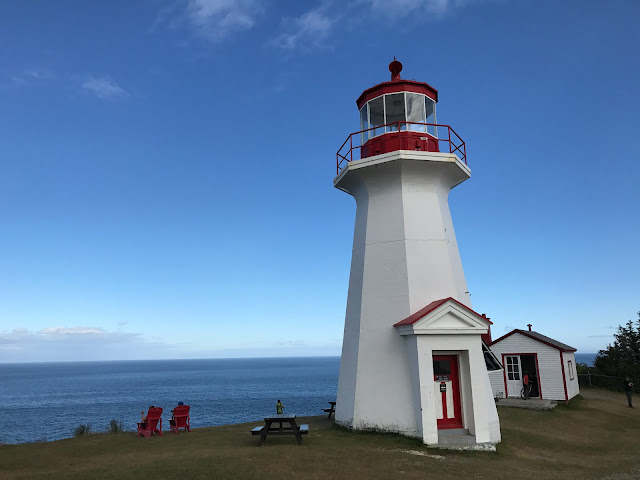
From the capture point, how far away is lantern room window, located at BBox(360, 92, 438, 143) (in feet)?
43.5

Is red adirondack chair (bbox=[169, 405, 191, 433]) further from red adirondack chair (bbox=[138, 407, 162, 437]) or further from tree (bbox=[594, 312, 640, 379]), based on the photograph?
tree (bbox=[594, 312, 640, 379])

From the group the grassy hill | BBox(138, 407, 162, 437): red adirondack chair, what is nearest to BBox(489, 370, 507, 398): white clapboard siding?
the grassy hill

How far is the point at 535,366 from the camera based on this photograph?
20.9 meters

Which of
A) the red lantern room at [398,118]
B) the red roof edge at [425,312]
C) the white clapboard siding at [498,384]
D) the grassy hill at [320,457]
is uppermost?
the red lantern room at [398,118]

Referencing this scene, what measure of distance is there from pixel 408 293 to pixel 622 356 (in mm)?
29739

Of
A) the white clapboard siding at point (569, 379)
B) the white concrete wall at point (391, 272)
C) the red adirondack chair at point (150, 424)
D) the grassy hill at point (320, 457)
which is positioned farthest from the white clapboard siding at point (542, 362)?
the red adirondack chair at point (150, 424)

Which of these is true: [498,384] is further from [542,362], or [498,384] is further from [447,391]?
[447,391]

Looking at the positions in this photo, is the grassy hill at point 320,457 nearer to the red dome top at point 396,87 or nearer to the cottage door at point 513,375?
the cottage door at point 513,375

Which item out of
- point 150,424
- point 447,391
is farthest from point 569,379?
point 150,424

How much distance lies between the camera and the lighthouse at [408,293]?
11.1m

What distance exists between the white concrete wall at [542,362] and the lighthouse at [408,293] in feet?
27.0

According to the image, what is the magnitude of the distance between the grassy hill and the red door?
1198mm

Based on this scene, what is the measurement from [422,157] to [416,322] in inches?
184

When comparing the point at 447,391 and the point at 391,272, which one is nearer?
the point at 447,391
